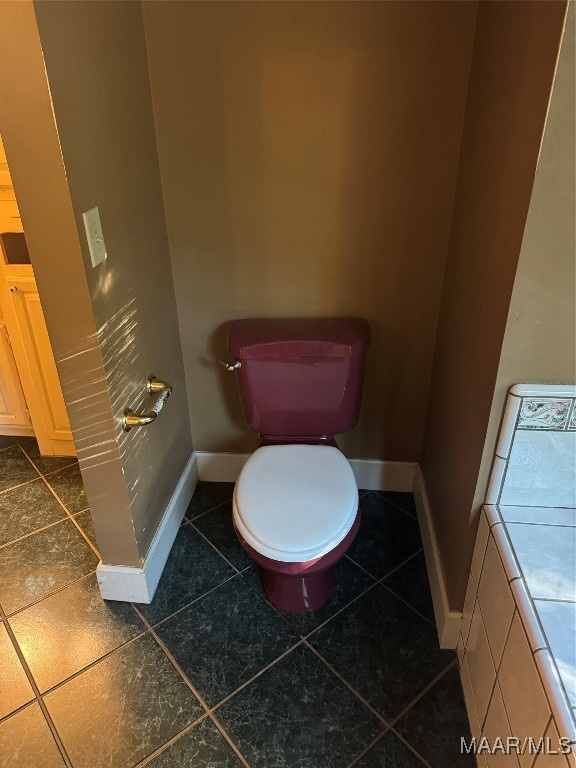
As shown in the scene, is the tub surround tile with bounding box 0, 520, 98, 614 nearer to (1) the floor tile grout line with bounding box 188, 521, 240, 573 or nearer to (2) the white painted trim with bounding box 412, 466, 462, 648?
(1) the floor tile grout line with bounding box 188, 521, 240, 573

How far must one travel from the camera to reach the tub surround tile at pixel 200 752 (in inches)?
51.4

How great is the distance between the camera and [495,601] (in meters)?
1.22

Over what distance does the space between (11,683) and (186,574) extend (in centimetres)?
56

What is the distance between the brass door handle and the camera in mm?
1476

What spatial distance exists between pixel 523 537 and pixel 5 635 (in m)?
1.48

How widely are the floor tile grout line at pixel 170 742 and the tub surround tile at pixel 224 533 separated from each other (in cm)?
50

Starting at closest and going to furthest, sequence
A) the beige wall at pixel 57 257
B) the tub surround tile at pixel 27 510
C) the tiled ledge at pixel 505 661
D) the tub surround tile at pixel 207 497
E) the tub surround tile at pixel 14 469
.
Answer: the tiled ledge at pixel 505 661
the beige wall at pixel 57 257
the tub surround tile at pixel 27 510
the tub surround tile at pixel 207 497
the tub surround tile at pixel 14 469

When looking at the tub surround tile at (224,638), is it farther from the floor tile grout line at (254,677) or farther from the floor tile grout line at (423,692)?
the floor tile grout line at (423,692)

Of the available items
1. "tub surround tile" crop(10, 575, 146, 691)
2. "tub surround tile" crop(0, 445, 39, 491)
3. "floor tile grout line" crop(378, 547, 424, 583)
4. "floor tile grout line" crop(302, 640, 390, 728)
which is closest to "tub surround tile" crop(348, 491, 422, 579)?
"floor tile grout line" crop(378, 547, 424, 583)

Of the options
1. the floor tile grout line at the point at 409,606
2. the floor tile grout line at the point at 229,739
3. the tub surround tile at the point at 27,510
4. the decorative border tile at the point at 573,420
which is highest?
the decorative border tile at the point at 573,420

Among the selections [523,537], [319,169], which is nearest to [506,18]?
[319,169]

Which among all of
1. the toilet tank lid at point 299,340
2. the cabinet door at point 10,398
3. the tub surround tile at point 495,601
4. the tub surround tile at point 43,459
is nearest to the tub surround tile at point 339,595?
the tub surround tile at point 495,601

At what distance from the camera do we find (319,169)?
1669 mm

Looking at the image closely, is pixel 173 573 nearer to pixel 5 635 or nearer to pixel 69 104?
pixel 5 635
